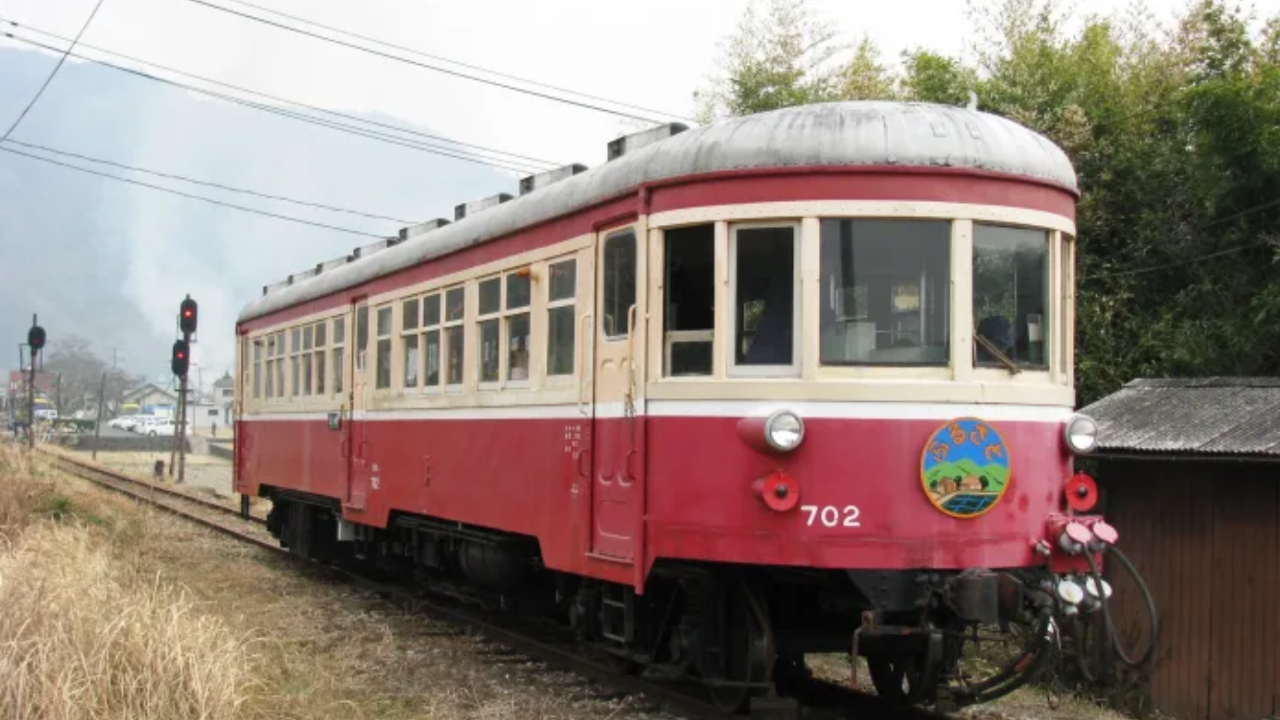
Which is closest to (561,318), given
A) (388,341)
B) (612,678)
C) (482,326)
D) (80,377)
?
(482,326)

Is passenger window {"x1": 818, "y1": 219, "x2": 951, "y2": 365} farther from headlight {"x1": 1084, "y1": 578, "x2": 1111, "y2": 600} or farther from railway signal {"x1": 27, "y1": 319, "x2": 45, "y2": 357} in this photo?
railway signal {"x1": 27, "y1": 319, "x2": 45, "y2": 357}

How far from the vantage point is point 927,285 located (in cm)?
684

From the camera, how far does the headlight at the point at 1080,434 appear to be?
7145 mm

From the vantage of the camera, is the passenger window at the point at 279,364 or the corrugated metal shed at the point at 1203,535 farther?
the passenger window at the point at 279,364

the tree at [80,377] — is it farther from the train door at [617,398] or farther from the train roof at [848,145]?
the train roof at [848,145]

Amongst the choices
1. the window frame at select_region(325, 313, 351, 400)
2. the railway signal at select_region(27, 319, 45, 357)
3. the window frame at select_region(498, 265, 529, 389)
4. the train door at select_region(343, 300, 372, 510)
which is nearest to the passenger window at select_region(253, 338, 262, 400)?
the window frame at select_region(325, 313, 351, 400)

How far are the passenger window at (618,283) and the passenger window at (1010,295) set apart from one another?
6.20 ft

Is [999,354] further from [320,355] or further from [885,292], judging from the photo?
[320,355]

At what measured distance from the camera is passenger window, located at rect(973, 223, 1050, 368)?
22.8ft

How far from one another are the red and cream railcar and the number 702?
0.01 m

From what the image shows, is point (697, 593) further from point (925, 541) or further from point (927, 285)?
point (927, 285)

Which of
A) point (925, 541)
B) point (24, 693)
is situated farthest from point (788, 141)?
point (24, 693)

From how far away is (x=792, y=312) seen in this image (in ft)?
22.5

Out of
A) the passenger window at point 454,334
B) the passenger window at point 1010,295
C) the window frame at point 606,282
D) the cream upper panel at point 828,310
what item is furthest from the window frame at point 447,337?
the passenger window at point 1010,295
